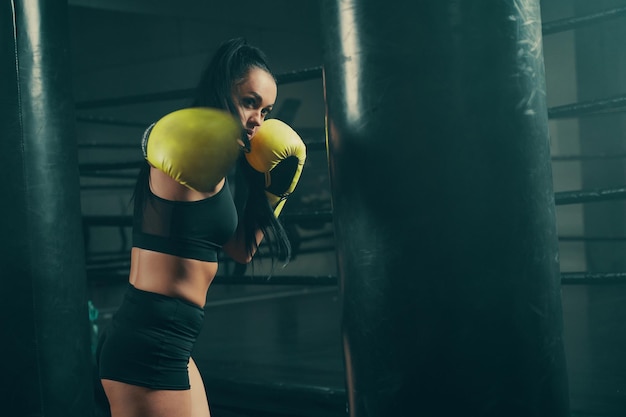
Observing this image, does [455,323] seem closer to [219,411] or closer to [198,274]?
[198,274]

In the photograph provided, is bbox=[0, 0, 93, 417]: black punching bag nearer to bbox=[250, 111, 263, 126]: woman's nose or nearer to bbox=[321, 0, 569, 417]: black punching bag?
bbox=[250, 111, 263, 126]: woman's nose

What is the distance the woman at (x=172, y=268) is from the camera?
1533 millimetres

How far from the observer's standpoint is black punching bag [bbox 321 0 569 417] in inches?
37.5

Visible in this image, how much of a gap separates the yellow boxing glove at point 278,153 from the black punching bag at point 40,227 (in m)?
0.62

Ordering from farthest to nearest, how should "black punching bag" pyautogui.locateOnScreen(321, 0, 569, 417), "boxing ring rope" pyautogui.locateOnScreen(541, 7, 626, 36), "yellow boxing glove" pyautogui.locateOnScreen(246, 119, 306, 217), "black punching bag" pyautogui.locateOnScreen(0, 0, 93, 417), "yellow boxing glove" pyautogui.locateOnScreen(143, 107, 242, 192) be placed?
1. "boxing ring rope" pyautogui.locateOnScreen(541, 7, 626, 36)
2. "black punching bag" pyautogui.locateOnScreen(0, 0, 93, 417)
3. "yellow boxing glove" pyautogui.locateOnScreen(246, 119, 306, 217)
4. "yellow boxing glove" pyautogui.locateOnScreen(143, 107, 242, 192)
5. "black punching bag" pyautogui.locateOnScreen(321, 0, 569, 417)

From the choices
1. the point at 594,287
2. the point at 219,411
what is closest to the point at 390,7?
the point at 219,411

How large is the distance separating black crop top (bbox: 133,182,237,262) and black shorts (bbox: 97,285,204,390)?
0.34 feet

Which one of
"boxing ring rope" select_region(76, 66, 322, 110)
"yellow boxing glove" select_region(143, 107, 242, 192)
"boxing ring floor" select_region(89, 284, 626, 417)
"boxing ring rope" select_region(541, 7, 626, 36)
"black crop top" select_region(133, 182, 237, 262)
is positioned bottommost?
"boxing ring floor" select_region(89, 284, 626, 417)

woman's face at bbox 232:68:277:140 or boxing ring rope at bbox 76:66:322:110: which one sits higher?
boxing ring rope at bbox 76:66:322:110

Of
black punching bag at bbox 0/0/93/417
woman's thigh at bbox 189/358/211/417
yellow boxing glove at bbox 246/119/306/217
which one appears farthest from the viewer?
black punching bag at bbox 0/0/93/417

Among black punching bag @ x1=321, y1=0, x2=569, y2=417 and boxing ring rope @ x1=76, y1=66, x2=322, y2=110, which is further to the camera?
boxing ring rope @ x1=76, y1=66, x2=322, y2=110

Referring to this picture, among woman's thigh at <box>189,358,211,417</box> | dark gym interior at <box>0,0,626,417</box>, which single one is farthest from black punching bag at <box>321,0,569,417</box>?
woman's thigh at <box>189,358,211,417</box>

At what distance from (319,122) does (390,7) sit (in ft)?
21.7

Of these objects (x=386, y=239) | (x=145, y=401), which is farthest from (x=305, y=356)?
(x=386, y=239)
